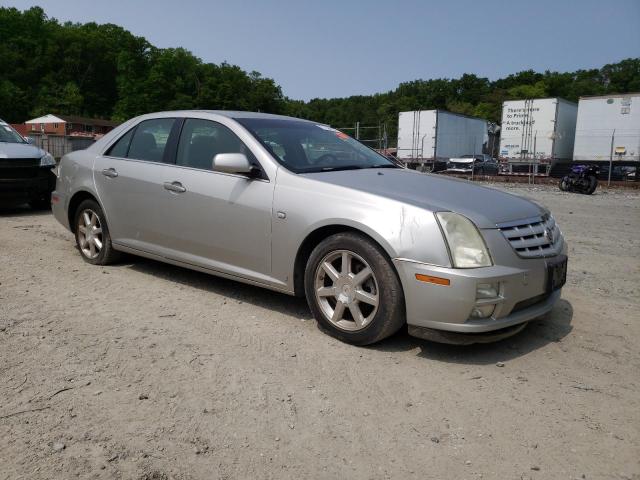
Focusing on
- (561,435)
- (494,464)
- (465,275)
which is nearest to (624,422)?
(561,435)

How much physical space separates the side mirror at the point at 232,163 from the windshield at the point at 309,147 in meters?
0.28

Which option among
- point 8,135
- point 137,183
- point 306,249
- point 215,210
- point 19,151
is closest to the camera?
point 306,249

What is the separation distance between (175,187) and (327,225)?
5.25 feet

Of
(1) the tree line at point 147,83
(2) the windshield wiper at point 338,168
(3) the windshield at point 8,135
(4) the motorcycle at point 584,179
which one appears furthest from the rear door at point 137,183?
(1) the tree line at point 147,83

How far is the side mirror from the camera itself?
4.27 meters

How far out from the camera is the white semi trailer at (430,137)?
92.8ft

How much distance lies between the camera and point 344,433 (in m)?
2.76

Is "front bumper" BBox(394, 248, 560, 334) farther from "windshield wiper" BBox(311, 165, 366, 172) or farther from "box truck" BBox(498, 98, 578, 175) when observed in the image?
"box truck" BBox(498, 98, 578, 175)

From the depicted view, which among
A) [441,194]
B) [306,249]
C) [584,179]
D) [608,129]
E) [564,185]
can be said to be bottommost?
[564,185]

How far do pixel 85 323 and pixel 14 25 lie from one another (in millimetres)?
104388

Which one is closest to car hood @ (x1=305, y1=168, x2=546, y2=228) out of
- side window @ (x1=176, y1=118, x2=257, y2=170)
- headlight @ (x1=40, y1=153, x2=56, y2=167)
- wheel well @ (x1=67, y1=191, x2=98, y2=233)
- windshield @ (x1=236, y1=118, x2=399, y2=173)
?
windshield @ (x1=236, y1=118, x2=399, y2=173)

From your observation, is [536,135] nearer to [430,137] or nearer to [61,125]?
[430,137]

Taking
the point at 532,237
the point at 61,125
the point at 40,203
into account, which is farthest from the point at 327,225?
the point at 61,125

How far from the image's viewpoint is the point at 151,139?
535 centimetres
